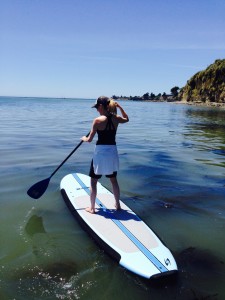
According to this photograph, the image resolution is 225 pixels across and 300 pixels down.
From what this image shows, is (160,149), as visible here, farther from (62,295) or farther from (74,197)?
(62,295)

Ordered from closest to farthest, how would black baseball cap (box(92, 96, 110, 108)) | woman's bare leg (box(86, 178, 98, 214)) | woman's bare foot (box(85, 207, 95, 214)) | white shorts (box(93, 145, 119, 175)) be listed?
black baseball cap (box(92, 96, 110, 108)) < white shorts (box(93, 145, 119, 175)) < woman's bare leg (box(86, 178, 98, 214)) < woman's bare foot (box(85, 207, 95, 214))

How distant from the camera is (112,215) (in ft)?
19.0

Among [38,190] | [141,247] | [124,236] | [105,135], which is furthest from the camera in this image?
[38,190]

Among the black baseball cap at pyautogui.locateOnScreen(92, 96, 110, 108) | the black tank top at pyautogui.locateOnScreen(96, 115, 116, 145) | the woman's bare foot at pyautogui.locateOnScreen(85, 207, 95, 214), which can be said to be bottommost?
the woman's bare foot at pyautogui.locateOnScreen(85, 207, 95, 214)

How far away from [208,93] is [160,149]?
9700 centimetres

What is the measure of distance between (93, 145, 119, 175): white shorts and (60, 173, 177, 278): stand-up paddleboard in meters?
0.90

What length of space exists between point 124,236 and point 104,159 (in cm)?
141

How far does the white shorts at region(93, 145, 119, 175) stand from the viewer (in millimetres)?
5523

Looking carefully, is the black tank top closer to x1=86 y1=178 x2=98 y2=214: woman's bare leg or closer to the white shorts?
the white shorts

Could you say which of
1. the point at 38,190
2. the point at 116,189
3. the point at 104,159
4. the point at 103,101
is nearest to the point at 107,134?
the point at 104,159

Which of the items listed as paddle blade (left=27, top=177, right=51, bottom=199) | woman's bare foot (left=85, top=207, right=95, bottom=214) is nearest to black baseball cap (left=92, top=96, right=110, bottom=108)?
woman's bare foot (left=85, top=207, right=95, bottom=214)

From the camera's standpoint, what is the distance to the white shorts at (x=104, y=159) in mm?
5523

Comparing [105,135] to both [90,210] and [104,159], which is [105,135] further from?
[90,210]

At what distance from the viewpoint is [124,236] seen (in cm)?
502
